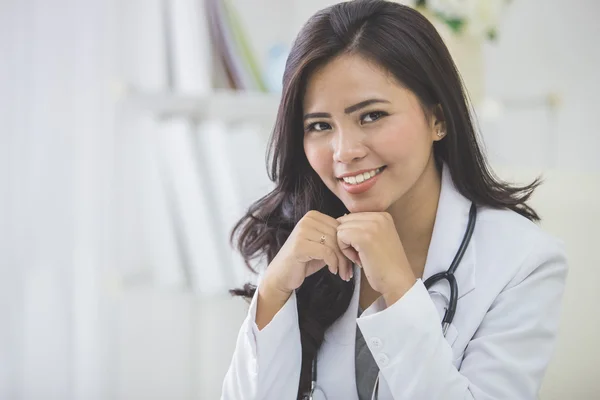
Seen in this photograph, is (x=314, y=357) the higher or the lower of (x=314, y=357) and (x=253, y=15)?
the lower

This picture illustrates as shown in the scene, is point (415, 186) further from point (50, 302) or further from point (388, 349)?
point (50, 302)

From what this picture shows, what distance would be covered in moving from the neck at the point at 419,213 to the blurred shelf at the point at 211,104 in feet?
2.86

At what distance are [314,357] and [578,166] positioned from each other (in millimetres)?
1488

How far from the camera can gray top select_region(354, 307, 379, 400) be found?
1.24 metres

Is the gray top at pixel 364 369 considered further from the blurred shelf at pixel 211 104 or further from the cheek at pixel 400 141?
the blurred shelf at pixel 211 104

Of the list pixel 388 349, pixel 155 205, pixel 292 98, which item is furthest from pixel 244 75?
pixel 388 349

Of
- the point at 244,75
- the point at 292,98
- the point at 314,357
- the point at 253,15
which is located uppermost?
the point at 253,15

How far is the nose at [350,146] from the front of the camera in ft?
3.71

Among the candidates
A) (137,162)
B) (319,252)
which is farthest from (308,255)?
(137,162)

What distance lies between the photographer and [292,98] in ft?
3.99

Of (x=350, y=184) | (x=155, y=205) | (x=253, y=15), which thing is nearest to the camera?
(x=350, y=184)

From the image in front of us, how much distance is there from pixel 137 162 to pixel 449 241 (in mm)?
1330

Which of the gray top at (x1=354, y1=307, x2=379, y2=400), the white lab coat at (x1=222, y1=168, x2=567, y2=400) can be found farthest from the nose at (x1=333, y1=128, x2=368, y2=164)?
the gray top at (x1=354, y1=307, x2=379, y2=400)

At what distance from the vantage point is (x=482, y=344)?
110 centimetres
